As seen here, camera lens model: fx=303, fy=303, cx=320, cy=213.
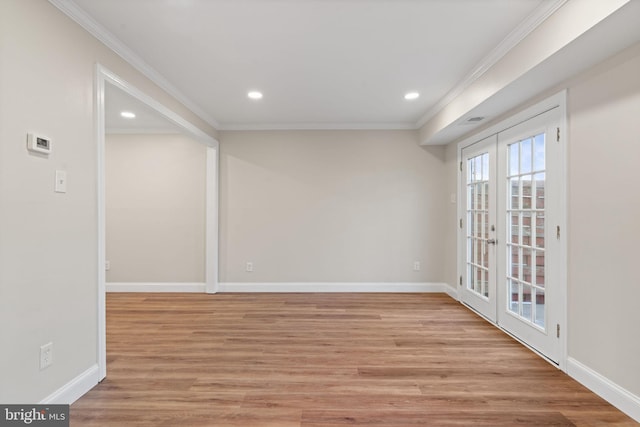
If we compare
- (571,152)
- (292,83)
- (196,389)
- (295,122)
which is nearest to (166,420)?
(196,389)

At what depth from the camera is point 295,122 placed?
4492 mm

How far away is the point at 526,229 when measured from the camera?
287 centimetres

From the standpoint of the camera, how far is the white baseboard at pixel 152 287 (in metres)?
4.67

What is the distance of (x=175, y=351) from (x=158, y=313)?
4.04ft

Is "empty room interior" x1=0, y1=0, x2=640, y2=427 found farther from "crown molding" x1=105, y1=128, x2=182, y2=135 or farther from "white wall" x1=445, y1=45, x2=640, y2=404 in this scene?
"crown molding" x1=105, y1=128, x2=182, y2=135

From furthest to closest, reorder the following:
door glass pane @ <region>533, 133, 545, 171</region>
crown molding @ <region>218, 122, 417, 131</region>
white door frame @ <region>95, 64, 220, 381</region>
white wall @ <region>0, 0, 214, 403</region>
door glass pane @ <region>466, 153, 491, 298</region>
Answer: crown molding @ <region>218, 122, 417, 131</region>
door glass pane @ <region>466, 153, 491, 298</region>
door glass pane @ <region>533, 133, 545, 171</region>
white door frame @ <region>95, 64, 220, 381</region>
white wall @ <region>0, 0, 214, 403</region>

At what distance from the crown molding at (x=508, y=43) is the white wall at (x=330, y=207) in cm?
141

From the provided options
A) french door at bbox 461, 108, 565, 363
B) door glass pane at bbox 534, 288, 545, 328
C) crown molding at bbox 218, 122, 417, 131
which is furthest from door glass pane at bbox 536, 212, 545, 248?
crown molding at bbox 218, 122, 417, 131

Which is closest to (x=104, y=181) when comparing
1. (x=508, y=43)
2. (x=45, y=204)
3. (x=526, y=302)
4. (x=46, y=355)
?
(x=45, y=204)

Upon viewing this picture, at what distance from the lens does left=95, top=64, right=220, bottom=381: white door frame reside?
7.23 feet

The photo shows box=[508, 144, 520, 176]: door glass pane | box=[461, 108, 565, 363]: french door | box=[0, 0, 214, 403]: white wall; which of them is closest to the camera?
box=[0, 0, 214, 403]: white wall

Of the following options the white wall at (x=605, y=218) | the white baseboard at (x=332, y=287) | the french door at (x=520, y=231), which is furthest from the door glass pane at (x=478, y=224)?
the white wall at (x=605, y=218)

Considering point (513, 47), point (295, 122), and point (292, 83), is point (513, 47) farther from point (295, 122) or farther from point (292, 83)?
point (295, 122)

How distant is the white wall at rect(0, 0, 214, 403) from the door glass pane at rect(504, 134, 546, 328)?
358 cm
